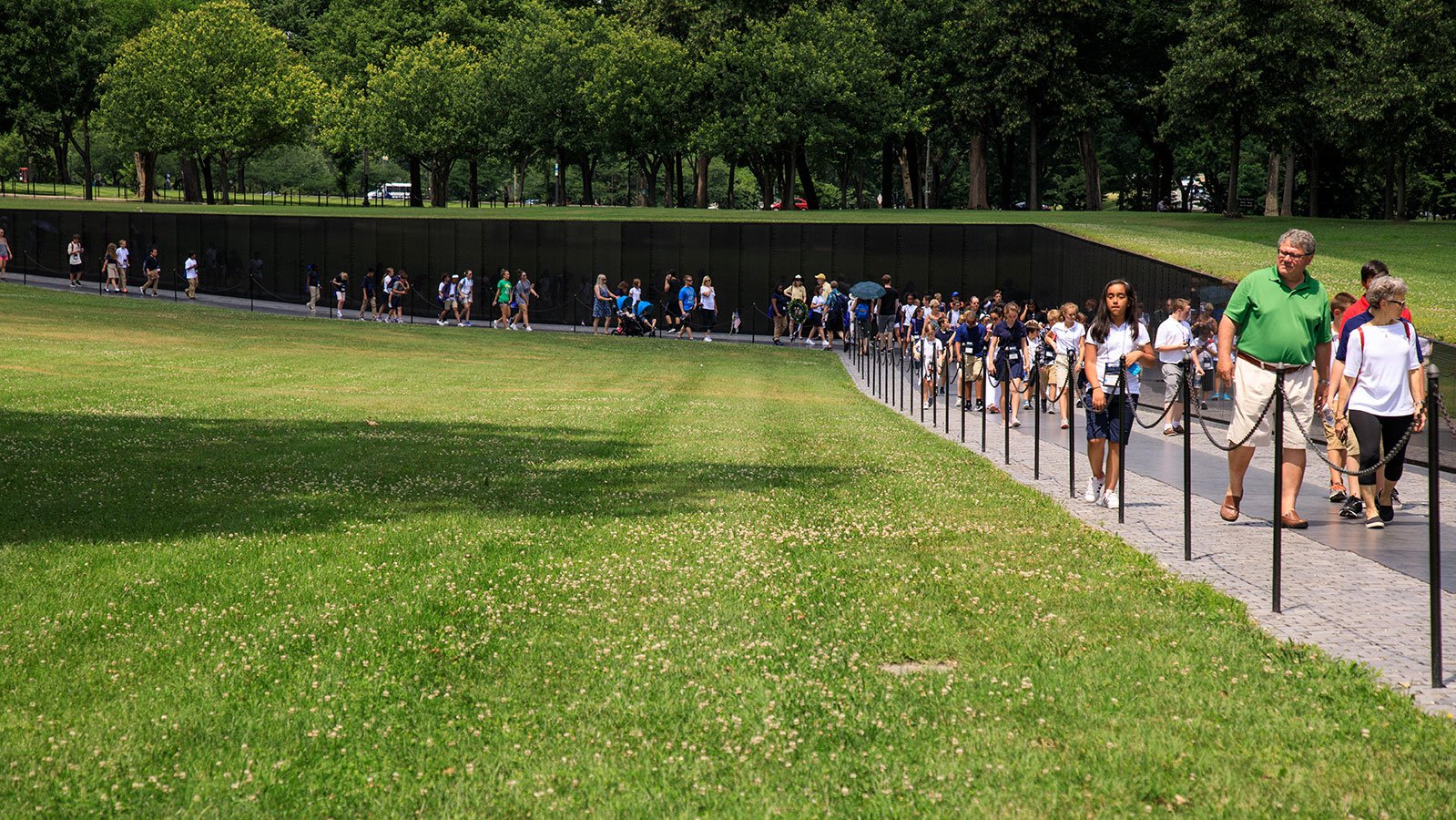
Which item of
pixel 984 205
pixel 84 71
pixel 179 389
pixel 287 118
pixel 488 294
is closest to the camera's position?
pixel 179 389

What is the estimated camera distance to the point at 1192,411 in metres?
21.0

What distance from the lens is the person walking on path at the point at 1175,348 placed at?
60.4 feet

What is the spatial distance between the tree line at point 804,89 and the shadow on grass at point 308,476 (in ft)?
130

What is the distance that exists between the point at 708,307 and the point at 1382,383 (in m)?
31.9

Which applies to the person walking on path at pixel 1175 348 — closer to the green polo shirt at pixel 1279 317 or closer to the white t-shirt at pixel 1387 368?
the white t-shirt at pixel 1387 368

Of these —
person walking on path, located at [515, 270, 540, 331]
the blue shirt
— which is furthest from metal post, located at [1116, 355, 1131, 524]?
person walking on path, located at [515, 270, 540, 331]

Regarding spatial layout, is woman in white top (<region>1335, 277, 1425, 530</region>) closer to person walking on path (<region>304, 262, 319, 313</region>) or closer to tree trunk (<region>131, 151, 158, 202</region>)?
person walking on path (<region>304, 262, 319, 313</region>)

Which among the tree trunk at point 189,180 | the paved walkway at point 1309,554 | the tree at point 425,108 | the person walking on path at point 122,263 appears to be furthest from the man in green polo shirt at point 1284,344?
the tree trunk at point 189,180

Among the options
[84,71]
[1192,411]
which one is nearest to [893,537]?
[1192,411]

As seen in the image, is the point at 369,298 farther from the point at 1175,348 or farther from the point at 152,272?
the point at 1175,348

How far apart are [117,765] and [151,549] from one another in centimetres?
365

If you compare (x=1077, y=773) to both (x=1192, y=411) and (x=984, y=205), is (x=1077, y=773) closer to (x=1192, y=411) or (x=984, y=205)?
(x=1192, y=411)

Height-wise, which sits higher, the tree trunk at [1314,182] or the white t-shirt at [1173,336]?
the tree trunk at [1314,182]

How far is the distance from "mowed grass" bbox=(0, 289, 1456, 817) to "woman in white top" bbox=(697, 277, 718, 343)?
93.9 feet
